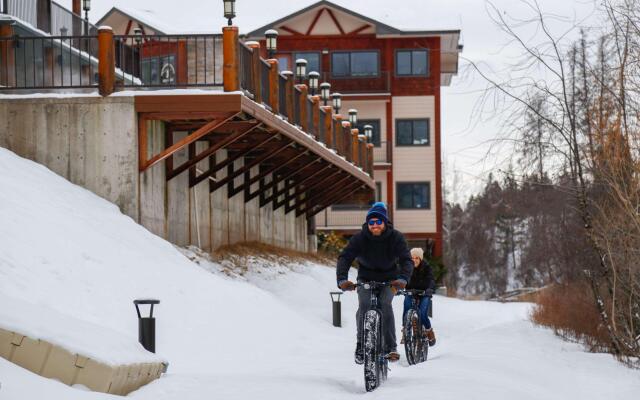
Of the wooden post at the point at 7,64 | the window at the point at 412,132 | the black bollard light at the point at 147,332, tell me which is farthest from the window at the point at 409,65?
the black bollard light at the point at 147,332

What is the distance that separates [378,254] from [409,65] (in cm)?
4340

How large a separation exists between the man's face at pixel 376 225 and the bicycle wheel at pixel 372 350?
2.74 ft

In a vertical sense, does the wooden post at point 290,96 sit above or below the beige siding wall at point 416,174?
above

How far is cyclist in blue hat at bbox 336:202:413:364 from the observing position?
12.9 meters

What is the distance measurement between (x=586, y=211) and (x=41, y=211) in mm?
8324

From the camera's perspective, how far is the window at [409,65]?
5581 cm

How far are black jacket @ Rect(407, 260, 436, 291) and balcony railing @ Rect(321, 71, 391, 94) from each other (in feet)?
126

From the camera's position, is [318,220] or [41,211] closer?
[41,211]

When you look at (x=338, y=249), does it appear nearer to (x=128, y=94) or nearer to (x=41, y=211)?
(x=128, y=94)

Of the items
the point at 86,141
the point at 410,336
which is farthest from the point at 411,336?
the point at 86,141

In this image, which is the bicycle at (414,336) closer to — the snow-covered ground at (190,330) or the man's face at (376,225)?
the snow-covered ground at (190,330)

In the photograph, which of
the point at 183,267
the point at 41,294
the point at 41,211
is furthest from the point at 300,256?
the point at 41,294

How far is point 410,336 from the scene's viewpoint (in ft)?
53.5

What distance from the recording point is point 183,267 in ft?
65.3
